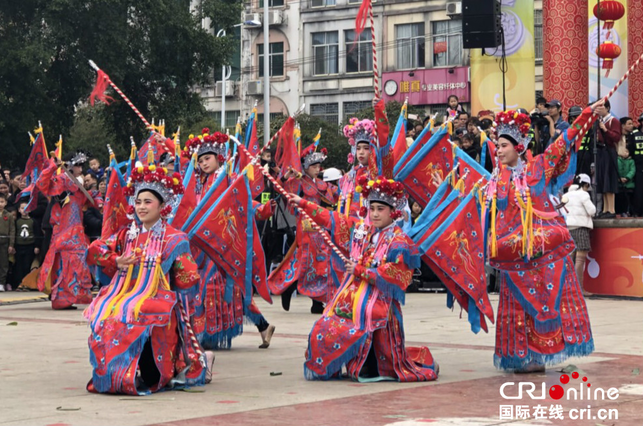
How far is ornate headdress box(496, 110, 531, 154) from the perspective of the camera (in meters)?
8.64

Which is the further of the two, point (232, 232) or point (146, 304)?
point (232, 232)

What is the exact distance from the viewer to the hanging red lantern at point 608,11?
60.5 ft

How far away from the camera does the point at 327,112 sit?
4781cm

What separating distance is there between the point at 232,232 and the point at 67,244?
20.1ft

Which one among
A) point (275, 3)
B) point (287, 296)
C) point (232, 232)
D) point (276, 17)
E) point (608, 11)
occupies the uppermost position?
point (275, 3)

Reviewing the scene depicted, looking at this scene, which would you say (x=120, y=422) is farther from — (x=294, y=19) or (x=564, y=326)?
(x=294, y=19)

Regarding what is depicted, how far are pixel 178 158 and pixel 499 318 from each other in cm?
289

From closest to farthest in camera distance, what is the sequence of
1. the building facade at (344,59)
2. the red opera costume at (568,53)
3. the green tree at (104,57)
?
the red opera costume at (568,53) → the green tree at (104,57) → the building facade at (344,59)

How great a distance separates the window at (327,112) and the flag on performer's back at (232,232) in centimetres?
3831

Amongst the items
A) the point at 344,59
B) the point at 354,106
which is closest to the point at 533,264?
the point at 354,106

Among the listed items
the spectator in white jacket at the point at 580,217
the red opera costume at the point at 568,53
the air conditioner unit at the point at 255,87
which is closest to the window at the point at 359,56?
the air conditioner unit at the point at 255,87

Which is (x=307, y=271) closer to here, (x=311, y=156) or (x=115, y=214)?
(x=311, y=156)

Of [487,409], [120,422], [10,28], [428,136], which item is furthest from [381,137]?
[10,28]

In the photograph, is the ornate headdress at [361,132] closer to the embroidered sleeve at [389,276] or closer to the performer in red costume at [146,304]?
the embroidered sleeve at [389,276]
